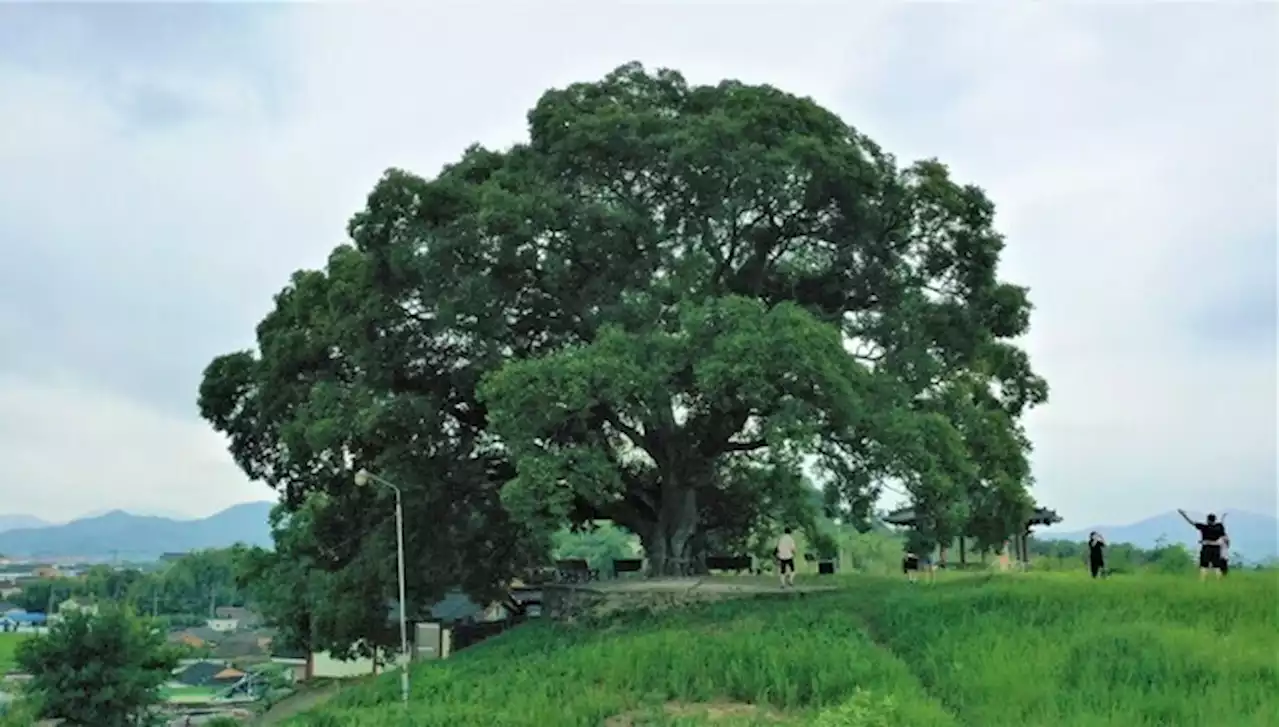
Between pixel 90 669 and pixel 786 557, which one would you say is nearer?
pixel 786 557

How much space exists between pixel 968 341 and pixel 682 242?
640 centimetres

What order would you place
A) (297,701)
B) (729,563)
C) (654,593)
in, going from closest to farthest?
(654,593), (729,563), (297,701)

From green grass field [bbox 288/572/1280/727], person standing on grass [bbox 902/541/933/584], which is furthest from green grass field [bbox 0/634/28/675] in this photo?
green grass field [bbox 288/572/1280/727]

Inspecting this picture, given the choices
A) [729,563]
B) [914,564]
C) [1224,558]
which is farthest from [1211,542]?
[729,563]

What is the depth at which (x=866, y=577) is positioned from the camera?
2608 centimetres

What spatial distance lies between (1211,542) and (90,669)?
2352 centimetres

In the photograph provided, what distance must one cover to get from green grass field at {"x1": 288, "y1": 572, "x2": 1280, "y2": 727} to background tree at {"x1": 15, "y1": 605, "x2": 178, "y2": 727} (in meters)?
9.99

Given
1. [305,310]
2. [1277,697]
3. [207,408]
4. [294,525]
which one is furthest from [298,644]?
[1277,697]

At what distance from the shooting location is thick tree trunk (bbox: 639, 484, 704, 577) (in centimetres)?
2444

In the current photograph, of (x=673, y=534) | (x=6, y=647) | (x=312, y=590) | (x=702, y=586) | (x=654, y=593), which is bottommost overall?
(x=6, y=647)

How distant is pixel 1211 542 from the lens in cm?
1966

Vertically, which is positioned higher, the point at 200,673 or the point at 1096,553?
the point at 1096,553

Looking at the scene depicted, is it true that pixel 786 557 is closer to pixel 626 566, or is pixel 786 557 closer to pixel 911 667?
pixel 911 667

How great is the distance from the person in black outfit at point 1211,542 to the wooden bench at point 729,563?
11824 millimetres
